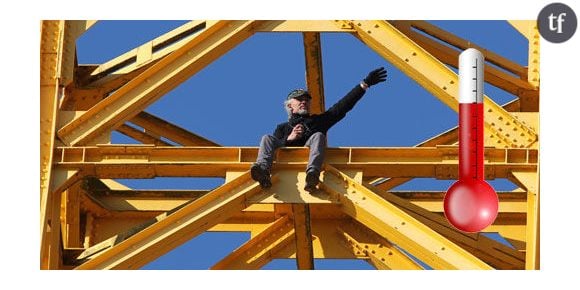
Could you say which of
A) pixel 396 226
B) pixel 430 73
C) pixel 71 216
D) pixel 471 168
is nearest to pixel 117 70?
pixel 71 216

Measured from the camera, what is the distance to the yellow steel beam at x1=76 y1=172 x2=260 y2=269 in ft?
85.9

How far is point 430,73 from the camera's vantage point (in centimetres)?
2741

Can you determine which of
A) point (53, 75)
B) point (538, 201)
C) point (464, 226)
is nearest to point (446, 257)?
point (538, 201)

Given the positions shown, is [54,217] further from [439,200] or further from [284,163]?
[439,200]

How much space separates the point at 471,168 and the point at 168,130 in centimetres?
826

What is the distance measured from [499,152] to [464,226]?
3.76 m

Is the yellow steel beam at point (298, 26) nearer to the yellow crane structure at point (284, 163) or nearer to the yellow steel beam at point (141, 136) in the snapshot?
the yellow crane structure at point (284, 163)

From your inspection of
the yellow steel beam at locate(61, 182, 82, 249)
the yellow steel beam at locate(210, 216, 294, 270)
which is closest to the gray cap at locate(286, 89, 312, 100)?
the yellow steel beam at locate(210, 216, 294, 270)

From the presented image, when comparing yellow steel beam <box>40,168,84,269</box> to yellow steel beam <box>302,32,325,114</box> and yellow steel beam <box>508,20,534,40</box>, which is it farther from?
yellow steel beam <box>508,20,534,40</box>

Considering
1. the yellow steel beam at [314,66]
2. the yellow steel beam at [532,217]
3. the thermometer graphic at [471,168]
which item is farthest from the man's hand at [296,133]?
the thermometer graphic at [471,168]

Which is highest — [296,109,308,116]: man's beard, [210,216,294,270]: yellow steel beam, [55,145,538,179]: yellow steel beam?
[296,109,308,116]: man's beard

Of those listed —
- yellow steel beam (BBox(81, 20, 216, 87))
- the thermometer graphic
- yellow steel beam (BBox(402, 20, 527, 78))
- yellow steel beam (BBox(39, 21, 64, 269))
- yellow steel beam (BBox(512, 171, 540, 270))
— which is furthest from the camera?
yellow steel beam (BBox(402, 20, 527, 78))

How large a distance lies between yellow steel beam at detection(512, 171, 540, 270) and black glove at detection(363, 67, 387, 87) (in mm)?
1763
